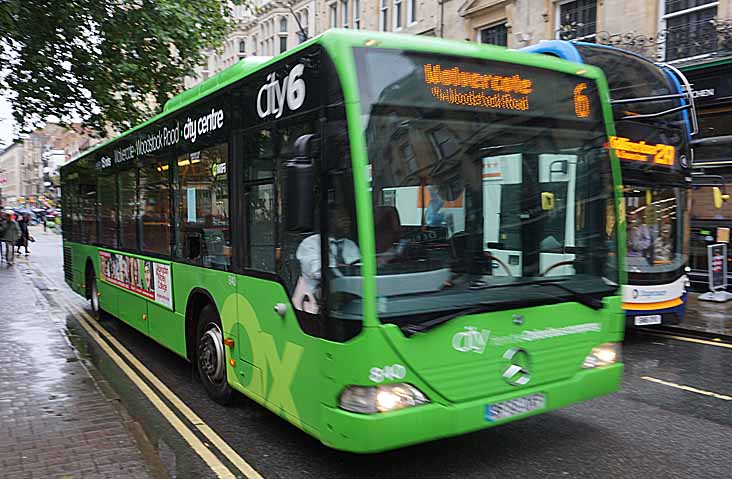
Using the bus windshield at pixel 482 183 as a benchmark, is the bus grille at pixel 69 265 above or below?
below

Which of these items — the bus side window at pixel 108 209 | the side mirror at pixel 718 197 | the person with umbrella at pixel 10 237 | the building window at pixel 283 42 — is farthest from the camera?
the building window at pixel 283 42

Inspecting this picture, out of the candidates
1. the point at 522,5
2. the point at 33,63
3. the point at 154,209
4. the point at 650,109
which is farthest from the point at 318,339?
the point at 522,5

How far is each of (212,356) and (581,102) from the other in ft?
12.8

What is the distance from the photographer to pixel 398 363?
3.83 m

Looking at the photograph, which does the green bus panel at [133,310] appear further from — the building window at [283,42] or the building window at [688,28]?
the building window at [283,42]

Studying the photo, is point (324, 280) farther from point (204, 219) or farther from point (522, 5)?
point (522, 5)

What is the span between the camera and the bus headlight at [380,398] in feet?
12.4

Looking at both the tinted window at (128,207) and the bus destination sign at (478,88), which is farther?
the tinted window at (128,207)

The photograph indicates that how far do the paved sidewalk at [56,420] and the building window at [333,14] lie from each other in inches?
984

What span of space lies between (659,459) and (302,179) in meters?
3.25

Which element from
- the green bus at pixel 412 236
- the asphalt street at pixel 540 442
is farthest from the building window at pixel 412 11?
the green bus at pixel 412 236

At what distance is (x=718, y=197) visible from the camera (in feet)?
46.9

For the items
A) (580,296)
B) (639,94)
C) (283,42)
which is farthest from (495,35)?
(283,42)

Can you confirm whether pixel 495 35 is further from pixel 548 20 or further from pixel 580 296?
pixel 580 296
